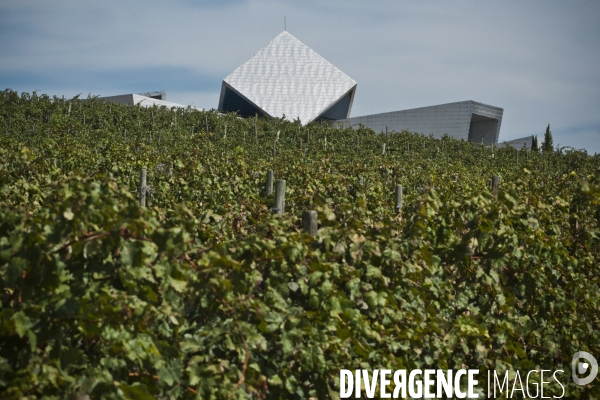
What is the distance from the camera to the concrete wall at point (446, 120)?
3406 cm

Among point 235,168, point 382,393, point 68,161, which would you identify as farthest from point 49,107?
point 382,393

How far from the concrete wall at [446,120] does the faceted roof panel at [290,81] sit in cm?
472

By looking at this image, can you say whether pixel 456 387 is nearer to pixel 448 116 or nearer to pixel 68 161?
pixel 68 161

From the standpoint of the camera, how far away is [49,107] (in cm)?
2305

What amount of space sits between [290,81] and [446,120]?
1173 centimetres

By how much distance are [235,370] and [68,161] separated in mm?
7299

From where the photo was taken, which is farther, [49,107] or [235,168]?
[49,107]

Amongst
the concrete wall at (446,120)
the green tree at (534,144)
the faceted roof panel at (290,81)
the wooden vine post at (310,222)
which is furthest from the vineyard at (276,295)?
the faceted roof panel at (290,81)

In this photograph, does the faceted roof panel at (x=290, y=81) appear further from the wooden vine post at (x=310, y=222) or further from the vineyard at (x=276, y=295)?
the wooden vine post at (x=310, y=222)

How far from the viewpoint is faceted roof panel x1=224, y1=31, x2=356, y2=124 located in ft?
133

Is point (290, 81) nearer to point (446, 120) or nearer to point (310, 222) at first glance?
point (446, 120)

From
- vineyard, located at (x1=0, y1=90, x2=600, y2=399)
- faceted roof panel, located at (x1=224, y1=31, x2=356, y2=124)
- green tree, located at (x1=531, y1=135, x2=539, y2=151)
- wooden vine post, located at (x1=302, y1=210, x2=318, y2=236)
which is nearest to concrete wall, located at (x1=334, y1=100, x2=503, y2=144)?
green tree, located at (x1=531, y1=135, x2=539, y2=151)

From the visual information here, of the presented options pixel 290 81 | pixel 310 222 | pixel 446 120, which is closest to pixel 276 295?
pixel 310 222

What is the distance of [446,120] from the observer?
34500 millimetres
